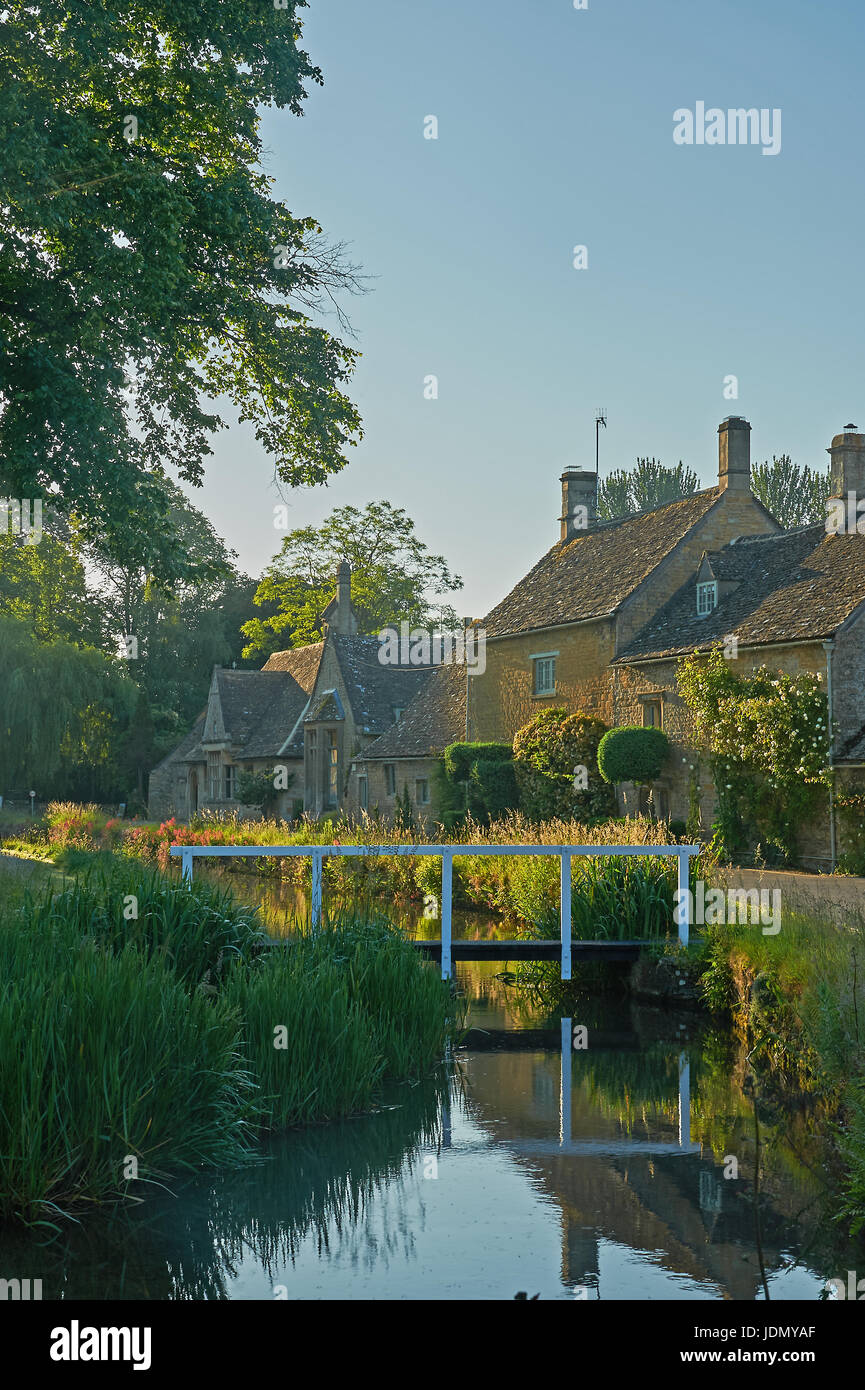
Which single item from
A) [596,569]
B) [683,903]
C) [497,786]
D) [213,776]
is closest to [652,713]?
[497,786]

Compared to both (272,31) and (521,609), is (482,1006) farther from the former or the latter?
(521,609)

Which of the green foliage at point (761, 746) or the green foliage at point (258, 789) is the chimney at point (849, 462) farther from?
the green foliage at point (258, 789)

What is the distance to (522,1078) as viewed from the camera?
39.0 ft

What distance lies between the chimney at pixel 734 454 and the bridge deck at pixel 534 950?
1819 cm

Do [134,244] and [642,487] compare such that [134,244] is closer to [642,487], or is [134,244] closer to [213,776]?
[213,776]

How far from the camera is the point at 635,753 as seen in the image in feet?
91.8

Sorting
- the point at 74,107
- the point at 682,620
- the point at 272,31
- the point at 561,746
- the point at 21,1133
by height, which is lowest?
the point at 21,1133

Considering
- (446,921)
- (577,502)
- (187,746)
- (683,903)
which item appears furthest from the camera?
(187,746)

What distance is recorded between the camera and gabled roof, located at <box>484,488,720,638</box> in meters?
31.4

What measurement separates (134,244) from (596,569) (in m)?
19.7

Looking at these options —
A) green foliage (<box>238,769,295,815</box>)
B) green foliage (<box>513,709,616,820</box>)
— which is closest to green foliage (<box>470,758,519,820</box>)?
green foliage (<box>513,709,616,820</box>)

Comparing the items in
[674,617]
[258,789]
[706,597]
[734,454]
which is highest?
[734,454]
